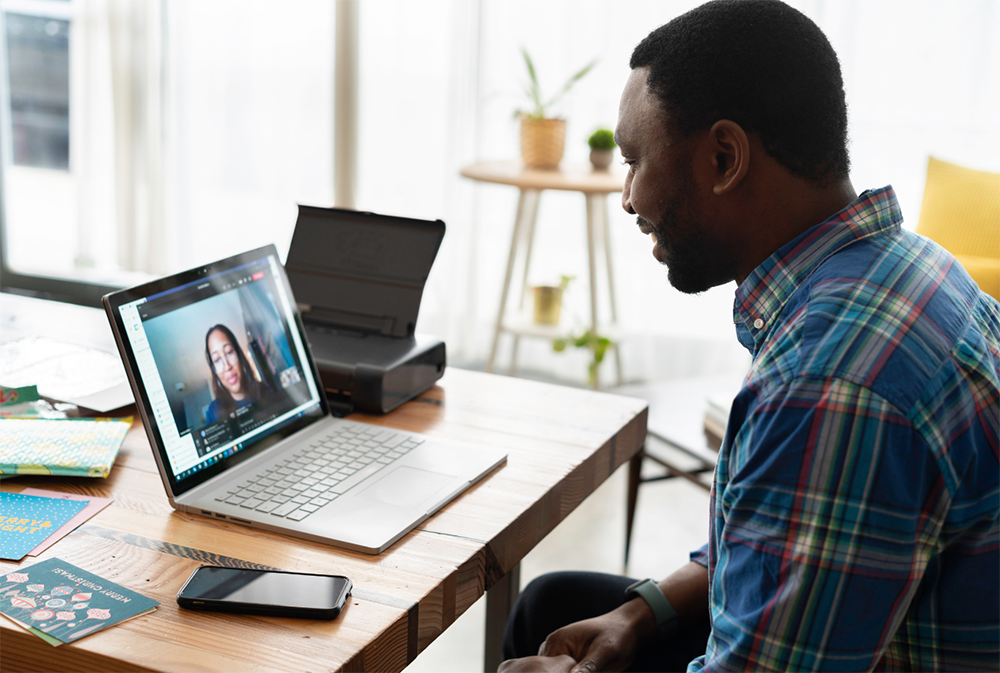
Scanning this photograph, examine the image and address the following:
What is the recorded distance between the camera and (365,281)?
1316 mm

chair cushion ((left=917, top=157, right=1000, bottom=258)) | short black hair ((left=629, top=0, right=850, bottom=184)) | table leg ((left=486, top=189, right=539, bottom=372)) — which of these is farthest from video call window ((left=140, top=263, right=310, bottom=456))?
chair cushion ((left=917, top=157, right=1000, bottom=258))

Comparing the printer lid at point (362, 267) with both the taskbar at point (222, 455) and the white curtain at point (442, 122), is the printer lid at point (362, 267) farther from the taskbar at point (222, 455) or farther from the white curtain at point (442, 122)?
the white curtain at point (442, 122)

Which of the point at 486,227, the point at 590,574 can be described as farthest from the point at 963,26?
the point at 590,574

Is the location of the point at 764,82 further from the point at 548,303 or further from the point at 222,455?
the point at 548,303

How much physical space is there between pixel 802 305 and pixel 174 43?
353 centimetres

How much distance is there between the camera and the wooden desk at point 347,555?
0.70 metres

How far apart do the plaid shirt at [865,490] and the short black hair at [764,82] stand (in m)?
0.13

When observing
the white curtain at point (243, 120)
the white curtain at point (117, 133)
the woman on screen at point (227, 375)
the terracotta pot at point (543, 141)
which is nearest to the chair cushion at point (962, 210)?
the terracotta pot at point (543, 141)

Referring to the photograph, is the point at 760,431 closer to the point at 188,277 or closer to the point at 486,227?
the point at 188,277

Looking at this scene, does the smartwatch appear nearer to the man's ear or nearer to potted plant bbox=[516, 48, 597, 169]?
the man's ear

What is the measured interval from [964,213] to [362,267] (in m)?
1.84

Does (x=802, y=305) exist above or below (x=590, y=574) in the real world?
above

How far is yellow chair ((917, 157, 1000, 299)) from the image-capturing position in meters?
2.39

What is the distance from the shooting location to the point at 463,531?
91cm
